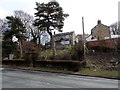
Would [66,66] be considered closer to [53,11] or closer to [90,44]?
[90,44]

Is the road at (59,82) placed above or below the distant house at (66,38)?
below

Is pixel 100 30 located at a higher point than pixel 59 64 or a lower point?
higher

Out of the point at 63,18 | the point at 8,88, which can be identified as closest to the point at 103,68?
the point at 8,88

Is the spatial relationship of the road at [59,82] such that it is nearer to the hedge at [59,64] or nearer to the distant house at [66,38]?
the hedge at [59,64]

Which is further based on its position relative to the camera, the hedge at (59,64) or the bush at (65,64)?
the hedge at (59,64)

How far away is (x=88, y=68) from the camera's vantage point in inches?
1155

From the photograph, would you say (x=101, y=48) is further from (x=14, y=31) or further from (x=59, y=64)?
(x=14, y=31)

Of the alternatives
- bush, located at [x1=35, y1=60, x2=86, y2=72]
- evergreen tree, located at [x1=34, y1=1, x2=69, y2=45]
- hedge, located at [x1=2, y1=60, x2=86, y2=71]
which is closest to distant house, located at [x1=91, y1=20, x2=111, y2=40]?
evergreen tree, located at [x1=34, y1=1, x2=69, y2=45]

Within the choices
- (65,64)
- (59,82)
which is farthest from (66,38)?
(59,82)

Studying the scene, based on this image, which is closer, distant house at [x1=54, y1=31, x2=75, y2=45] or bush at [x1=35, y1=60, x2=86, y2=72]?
bush at [x1=35, y1=60, x2=86, y2=72]

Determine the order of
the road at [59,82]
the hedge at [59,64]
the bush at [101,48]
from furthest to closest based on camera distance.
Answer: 1. the bush at [101,48]
2. the hedge at [59,64]
3. the road at [59,82]

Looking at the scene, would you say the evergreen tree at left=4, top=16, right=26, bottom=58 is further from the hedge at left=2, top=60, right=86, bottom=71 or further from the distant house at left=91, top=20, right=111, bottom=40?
the distant house at left=91, top=20, right=111, bottom=40

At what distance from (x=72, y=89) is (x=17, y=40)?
1631 inches

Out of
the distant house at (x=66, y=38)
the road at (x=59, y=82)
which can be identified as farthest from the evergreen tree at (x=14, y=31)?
the distant house at (x=66, y=38)
